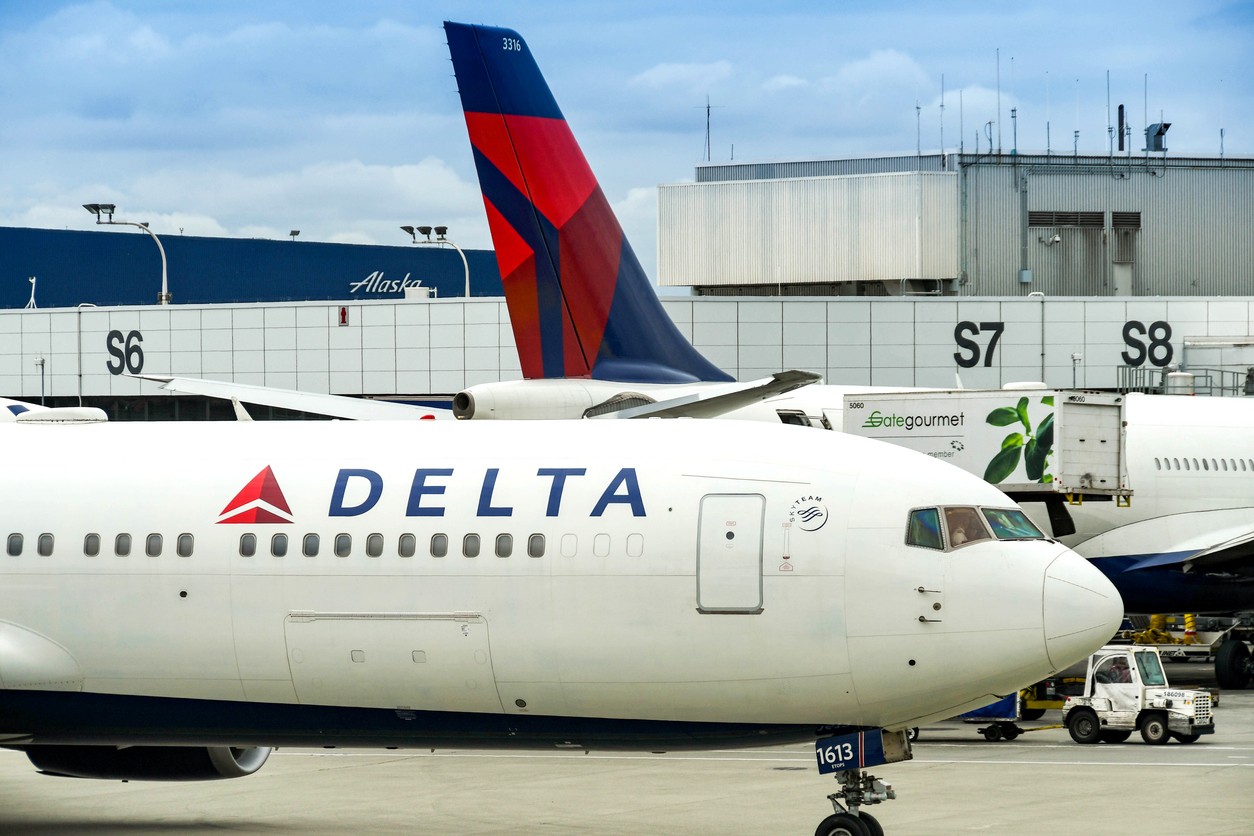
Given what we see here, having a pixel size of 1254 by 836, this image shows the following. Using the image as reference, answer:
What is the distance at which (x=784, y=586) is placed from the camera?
14.6m

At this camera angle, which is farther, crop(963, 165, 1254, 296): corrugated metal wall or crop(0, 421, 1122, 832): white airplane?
crop(963, 165, 1254, 296): corrugated metal wall

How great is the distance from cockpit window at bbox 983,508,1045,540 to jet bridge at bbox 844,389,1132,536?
50.6 feet

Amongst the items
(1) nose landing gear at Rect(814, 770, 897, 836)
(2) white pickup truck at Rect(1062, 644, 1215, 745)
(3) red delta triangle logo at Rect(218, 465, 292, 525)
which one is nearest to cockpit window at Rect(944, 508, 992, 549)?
(1) nose landing gear at Rect(814, 770, 897, 836)

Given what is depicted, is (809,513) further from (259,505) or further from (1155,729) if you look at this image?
(1155,729)

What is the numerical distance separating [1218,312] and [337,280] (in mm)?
91223

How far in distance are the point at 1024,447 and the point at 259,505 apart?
62.1 ft

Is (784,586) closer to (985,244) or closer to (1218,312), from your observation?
(1218,312)

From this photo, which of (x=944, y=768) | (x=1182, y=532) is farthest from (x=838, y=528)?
(x=1182, y=532)

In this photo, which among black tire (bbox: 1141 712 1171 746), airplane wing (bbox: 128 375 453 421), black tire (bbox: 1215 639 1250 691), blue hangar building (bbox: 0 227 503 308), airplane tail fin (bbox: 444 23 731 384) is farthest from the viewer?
blue hangar building (bbox: 0 227 503 308)

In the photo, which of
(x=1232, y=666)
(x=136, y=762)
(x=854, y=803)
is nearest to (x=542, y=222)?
(x=136, y=762)

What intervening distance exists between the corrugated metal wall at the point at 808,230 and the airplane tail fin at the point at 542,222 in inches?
1177

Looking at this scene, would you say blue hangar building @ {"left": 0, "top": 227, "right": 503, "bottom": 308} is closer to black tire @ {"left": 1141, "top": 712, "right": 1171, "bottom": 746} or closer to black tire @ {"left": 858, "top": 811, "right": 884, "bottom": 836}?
black tire @ {"left": 1141, "top": 712, "right": 1171, "bottom": 746}

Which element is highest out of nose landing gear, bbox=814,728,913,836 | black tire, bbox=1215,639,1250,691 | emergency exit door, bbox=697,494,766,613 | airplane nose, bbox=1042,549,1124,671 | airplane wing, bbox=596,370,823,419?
airplane wing, bbox=596,370,823,419

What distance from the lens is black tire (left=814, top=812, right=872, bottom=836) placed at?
14.7 m
